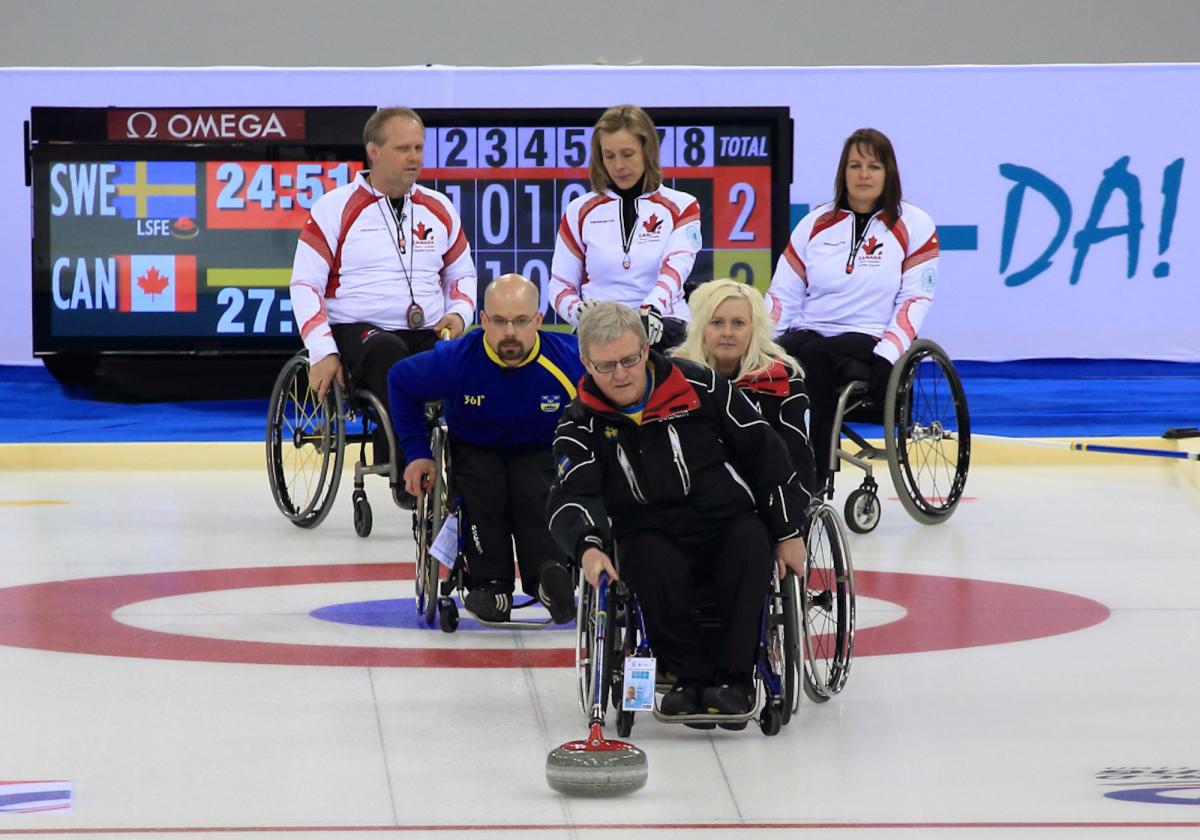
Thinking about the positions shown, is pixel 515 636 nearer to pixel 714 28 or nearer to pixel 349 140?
pixel 349 140

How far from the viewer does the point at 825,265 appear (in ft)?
19.5

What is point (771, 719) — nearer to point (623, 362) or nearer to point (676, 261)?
point (623, 362)

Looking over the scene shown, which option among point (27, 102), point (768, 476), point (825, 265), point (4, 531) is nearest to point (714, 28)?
point (27, 102)

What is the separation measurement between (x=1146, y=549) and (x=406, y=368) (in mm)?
2455

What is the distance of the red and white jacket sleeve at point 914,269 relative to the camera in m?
5.93

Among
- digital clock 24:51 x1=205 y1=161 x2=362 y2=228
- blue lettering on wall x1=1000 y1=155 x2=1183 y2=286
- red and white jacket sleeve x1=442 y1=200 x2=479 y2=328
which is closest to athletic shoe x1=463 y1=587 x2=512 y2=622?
red and white jacket sleeve x1=442 y1=200 x2=479 y2=328

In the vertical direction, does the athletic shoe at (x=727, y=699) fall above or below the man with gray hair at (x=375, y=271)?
below

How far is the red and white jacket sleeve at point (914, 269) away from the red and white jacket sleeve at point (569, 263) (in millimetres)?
916

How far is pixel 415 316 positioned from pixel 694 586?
248cm

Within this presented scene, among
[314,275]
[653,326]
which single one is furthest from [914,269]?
[314,275]

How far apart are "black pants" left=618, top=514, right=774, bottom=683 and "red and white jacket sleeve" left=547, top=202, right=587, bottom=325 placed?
8.05 ft

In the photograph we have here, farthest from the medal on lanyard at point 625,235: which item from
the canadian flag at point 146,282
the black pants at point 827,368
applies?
the canadian flag at point 146,282

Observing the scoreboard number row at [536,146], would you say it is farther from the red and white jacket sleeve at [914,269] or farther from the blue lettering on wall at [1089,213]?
the red and white jacket sleeve at [914,269]

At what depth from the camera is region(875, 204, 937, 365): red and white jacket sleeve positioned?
593 cm
